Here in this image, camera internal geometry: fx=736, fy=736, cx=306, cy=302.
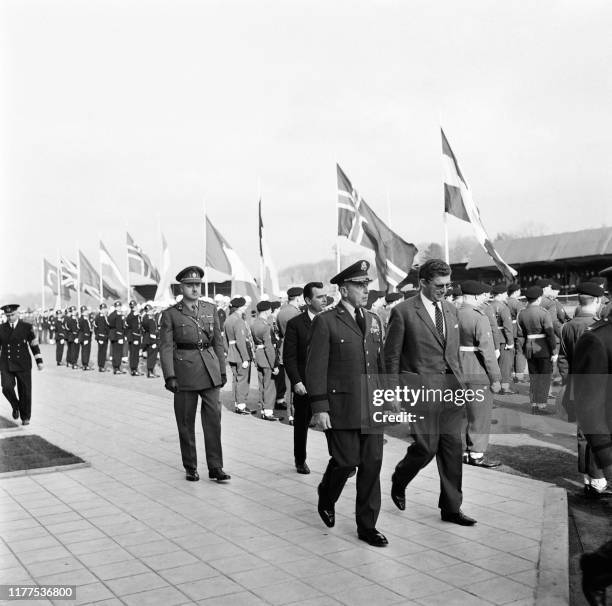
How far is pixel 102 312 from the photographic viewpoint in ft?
79.3

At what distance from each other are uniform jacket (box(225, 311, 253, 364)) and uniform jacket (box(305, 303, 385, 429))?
6.56 m

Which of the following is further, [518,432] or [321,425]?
[518,432]

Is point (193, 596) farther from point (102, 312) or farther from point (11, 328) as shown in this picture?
point (102, 312)

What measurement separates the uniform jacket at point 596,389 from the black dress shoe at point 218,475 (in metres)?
4.18

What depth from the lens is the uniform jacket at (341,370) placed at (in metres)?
5.36

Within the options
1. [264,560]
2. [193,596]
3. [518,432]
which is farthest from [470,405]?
[193,596]

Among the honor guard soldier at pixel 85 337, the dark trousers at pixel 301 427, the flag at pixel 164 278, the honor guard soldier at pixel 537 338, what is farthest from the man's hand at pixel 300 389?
the honor guard soldier at pixel 85 337

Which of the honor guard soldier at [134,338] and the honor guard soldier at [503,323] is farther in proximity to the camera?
the honor guard soldier at [134,338]

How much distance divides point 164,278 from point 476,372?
17407mm

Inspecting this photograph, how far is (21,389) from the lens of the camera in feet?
38.9

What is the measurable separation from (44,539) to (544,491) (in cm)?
420

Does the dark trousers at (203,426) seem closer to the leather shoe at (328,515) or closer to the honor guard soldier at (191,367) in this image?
the honor guard soldier at (191,367)

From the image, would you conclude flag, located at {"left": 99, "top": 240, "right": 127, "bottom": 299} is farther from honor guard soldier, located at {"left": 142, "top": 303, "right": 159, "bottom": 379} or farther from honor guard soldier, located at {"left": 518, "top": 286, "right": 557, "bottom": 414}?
honor guard soldier, located at {"left": 518, "top": 286, "right": 557, "bottom": 414}

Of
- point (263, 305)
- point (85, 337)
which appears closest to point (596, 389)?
point (263, 305)
